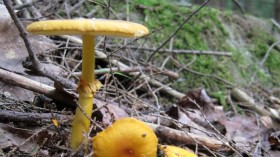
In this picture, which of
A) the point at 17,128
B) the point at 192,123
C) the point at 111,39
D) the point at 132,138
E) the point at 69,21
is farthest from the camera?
the point at 111,39

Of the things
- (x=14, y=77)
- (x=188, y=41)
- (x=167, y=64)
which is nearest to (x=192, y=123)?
(x=14, y=77)

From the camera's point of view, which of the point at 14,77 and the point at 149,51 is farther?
the point at 149,51

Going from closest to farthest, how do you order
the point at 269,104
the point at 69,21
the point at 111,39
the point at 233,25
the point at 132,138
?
the point at 69,21 → the point at 132,138 → the point at 111,39 → the point at 269,104 → the point at 233,25

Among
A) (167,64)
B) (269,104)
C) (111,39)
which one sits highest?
(111,39)

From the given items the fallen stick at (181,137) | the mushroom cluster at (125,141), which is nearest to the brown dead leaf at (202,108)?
the fallen stick at (181,137)

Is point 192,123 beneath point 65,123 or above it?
beneath

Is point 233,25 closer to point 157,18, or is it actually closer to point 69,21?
point 157,18
